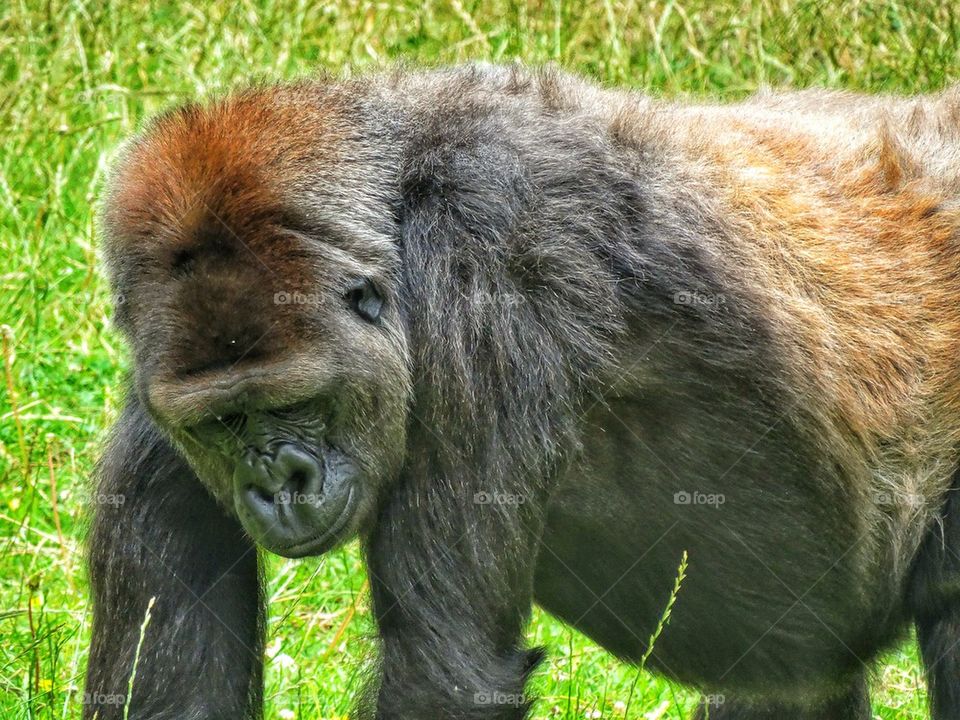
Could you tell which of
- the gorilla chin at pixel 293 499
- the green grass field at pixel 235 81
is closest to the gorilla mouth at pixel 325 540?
the gorilla chin at pixel 293 499

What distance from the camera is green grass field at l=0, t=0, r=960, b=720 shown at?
5641 millimetres

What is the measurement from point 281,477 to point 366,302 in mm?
500

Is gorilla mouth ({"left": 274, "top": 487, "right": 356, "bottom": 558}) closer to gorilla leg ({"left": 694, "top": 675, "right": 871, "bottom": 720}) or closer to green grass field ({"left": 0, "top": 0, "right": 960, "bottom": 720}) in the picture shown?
green grass field ({"left": 0, "top": 0, "right": 960, "bottom": 720})

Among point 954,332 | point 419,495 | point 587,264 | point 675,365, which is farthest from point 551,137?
point 954,332

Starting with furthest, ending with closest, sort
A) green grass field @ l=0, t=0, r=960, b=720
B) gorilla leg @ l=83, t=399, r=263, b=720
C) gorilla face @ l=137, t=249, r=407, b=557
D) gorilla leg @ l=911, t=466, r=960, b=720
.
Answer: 1. green grass field @ l=0, t=0, r=960, b=720
2. gorilla leg @ l=911, t=466, r=960, b=720
3. gorilla leg @ l=83, t=399, r=263, b=720
4. gorilla face @ l=137, t=249, r=407, b=557

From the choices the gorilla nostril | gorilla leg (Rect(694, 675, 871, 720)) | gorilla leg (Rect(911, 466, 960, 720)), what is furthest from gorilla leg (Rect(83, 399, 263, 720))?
gorilla leg (Rect(911, 466, 960, 720))

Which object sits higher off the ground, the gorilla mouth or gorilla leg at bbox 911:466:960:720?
the gorilla mouth

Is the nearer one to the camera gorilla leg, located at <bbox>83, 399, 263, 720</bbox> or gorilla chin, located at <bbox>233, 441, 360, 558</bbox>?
gorilla chin, located at <bbox>233, 441, 360, 558</bbox>

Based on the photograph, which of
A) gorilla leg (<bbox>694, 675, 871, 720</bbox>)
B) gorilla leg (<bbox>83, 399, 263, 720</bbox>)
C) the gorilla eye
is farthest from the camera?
gorilla leg (<bbox>694, 675, 871, 720</bbox>)

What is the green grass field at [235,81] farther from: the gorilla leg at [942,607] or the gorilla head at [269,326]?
the gorilla head at [269,326]

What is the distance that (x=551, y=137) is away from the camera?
3932 mm

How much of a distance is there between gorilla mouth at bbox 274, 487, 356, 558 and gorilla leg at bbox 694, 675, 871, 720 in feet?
6.20

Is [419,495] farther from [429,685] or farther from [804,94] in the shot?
[804,94]

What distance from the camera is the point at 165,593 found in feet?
13.0
